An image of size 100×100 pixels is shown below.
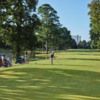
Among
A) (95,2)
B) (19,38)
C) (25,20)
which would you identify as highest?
(95,2)

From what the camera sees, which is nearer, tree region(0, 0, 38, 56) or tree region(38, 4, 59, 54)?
tree region(0, 0, 38, 56)

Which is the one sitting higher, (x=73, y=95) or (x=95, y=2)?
(x=95, y=2)

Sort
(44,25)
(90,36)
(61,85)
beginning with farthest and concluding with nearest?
(90,36) < (44,25) < (61,85)

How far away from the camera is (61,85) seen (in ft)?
31.2

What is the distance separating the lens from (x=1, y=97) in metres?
7.38

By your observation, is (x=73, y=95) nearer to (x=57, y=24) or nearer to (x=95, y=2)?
(x=95, y=2)

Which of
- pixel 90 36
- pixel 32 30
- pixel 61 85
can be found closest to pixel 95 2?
pixel 32 30

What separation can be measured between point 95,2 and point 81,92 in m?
25.0

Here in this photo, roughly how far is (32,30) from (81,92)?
2542 cm

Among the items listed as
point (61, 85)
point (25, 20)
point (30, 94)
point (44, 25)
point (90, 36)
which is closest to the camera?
point (30, 94)

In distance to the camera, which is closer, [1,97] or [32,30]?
[1,97]

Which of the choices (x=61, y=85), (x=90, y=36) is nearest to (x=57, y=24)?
(x=90, y=36)

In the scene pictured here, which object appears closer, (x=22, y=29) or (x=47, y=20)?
(x=22, y=29)

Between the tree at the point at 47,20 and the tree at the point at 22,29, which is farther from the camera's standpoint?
the tree at the point at 47,20
